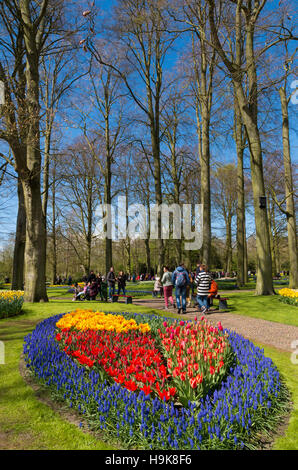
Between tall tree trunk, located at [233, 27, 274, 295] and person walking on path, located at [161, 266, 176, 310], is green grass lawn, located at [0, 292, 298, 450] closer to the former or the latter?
person walking on path, located at [161, 266, 176, 310]

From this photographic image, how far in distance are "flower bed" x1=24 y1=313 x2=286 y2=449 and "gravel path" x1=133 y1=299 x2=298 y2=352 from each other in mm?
2543

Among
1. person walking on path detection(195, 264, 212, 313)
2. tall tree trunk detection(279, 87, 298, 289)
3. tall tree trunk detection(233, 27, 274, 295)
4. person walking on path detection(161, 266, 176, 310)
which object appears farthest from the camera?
tall tree trunk detection(279, 87, 298, 289)

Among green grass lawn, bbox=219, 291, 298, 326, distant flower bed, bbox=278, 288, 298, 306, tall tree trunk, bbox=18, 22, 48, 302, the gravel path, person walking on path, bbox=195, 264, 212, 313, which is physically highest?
tall tree trunk, bbox=18, 22, 48, 302

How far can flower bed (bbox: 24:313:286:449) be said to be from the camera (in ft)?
9.30

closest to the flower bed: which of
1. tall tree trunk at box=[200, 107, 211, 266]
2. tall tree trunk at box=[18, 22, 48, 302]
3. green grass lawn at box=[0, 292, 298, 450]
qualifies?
green grass lawn at box=[0, 292, 298, 450]

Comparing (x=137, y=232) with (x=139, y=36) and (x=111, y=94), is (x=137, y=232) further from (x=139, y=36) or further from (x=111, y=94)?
(x=139, y=36)

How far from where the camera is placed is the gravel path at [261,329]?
22.7 feet

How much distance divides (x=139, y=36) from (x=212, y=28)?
628cm

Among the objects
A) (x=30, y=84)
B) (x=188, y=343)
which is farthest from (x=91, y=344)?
(x=30, y=84)

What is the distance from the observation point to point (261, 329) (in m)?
8.12

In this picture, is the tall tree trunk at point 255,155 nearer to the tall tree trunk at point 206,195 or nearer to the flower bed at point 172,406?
the tall tree trunk at point 206,195

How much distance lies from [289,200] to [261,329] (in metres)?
12.4

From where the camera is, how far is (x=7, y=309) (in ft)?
30.0

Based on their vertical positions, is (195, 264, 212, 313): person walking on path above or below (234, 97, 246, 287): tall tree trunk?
below
